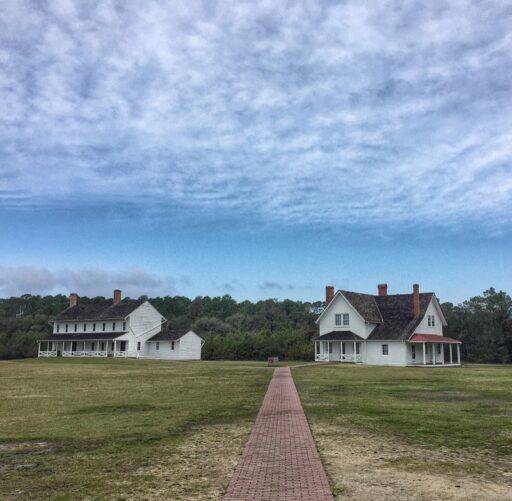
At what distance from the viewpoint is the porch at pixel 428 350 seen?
48344mm

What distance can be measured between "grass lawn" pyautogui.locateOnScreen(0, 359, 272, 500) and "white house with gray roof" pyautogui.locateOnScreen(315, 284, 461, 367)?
33.9m

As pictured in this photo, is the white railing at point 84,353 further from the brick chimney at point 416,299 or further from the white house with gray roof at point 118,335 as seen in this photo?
the brick chimney at point 416,299

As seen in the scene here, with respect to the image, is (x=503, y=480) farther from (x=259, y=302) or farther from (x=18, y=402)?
(x=259, y=302)

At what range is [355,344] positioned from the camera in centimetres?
5162

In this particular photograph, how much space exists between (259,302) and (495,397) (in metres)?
104

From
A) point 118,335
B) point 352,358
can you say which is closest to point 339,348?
point 352,358

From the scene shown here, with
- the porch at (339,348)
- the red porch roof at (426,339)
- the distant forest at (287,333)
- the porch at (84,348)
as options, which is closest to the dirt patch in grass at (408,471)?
the red porch roof at (426,339)

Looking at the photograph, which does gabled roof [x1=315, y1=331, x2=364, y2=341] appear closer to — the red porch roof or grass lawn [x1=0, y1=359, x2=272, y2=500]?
the red porch roof

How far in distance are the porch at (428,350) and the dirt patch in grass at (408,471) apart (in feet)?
130

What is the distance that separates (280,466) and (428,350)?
156 feet

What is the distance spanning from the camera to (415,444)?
32.9 ft

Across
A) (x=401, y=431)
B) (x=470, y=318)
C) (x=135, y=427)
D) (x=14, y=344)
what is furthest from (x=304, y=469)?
(x=14, y=344)

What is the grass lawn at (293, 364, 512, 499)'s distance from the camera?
7207 millimetres

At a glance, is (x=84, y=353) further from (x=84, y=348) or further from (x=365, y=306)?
(x=365, y=306)
